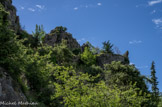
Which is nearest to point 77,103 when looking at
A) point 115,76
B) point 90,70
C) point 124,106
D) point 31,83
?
point 124,106

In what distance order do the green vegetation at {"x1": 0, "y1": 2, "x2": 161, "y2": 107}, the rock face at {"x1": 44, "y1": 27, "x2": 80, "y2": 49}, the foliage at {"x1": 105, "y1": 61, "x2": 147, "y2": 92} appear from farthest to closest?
the rock face at {"x1": 44, "y1": 27, "x2": 80, "y2": 49} < the foliage at {"x1": 105, "y1": 61, "x2": 147, "y2": 92} < the green vegetation at {"x1": 0, "y1": 2, "x2": 161, "y2": 107}

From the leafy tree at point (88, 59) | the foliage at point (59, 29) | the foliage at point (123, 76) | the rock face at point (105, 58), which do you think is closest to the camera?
the foliage at point (123, 76)

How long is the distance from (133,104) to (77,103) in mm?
3699

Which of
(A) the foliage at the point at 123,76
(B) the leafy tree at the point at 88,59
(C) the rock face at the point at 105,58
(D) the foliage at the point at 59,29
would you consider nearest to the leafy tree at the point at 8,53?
(A) the foliage at the point at 123,76

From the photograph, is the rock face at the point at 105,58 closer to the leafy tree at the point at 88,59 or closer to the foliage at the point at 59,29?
the leafy tree at the point at 88,59

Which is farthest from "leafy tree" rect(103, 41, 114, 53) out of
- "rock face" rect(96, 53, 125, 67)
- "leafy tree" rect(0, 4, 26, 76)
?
"leafy tree" rect(0, 4, 26, 76)

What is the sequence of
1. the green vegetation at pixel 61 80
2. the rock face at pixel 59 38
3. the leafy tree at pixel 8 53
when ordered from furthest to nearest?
the rock face at pixel 59 38 < the leafy tree at pixel 8 53 < the green vegetation at pixel 61 80

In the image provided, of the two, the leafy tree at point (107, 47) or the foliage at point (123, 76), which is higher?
the leafy tree at point (107, 47)

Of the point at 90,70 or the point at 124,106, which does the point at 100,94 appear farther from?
the point at 90,70

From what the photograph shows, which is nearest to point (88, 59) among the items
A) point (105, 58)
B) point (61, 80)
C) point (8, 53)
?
point (105, 58)

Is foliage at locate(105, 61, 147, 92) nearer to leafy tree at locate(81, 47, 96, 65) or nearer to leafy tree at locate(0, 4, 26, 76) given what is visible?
leafy tree at locate(0, 4, 26, 76)

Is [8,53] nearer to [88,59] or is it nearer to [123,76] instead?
[123,76]

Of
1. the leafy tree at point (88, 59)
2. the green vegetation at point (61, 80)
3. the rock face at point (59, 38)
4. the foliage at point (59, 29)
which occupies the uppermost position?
the foliage at point (59, 29)

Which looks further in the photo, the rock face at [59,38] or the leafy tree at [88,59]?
Result: the rock face at [59,38]
